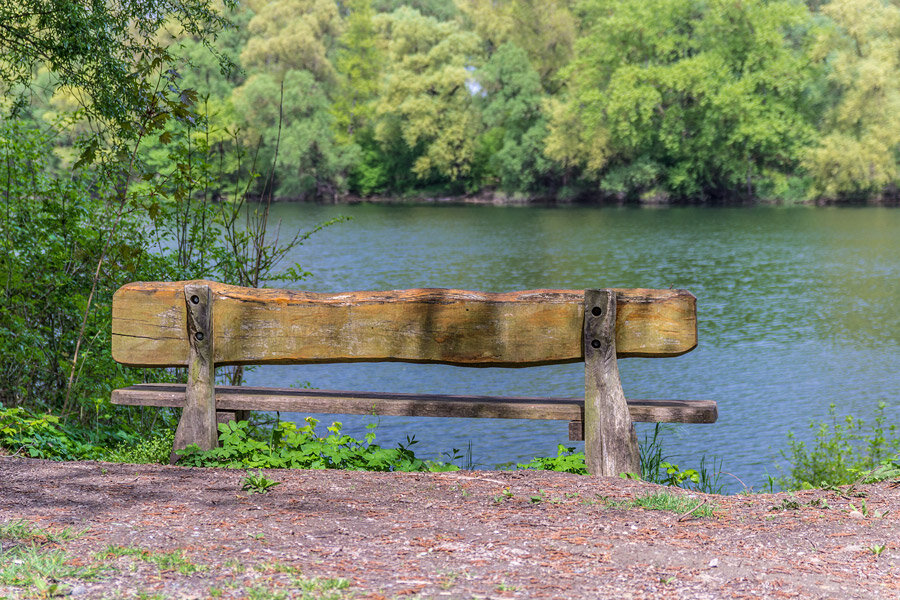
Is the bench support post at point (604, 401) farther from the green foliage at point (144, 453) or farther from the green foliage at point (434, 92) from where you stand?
the green foliage at point (434, 92)

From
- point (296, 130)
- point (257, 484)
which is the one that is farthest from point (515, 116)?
point (257, 484)

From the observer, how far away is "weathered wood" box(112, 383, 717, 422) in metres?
5.20

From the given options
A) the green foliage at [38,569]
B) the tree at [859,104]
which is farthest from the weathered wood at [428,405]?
the tree at [859,104]

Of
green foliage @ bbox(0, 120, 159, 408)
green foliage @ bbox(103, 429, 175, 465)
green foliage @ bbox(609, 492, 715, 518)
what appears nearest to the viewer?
green foliage @ bbox(609, 492, 715, 518)

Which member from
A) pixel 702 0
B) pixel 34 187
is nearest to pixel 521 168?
pixel 702 0

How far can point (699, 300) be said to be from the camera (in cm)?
2088

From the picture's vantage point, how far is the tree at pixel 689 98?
50.3m

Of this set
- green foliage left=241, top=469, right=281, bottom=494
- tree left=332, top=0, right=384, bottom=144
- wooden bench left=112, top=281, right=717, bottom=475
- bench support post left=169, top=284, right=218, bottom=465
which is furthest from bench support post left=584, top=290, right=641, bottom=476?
tree left=332, top=0, right=384, bottom=144

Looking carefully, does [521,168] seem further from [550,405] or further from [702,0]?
[550,405]

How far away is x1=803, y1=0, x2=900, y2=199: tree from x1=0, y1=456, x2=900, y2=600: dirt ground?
4706 cm

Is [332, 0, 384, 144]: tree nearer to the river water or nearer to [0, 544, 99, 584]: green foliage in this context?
the river water

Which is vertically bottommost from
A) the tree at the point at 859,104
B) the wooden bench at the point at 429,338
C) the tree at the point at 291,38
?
the wooden bench at the point at 429,338

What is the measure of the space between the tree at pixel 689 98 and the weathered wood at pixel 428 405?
47015 millimetres

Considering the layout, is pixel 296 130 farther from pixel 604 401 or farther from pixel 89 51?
pixel 604 401
